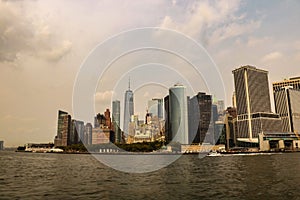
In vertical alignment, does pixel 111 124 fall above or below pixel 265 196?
above

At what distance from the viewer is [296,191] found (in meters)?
35.2

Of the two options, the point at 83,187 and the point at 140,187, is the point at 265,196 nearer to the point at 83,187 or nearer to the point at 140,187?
the point at 140,187

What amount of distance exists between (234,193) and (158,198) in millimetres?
9800

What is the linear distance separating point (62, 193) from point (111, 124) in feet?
393

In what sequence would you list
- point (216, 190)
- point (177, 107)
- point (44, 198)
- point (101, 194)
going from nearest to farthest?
point (44, 198) → point (101, 194) → point (216, 190) → point (177, 107)

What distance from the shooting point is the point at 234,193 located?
34438 mm

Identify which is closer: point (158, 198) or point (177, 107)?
point (158, 198)

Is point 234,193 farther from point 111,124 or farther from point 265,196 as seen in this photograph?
point 111,124

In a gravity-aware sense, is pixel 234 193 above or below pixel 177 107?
below

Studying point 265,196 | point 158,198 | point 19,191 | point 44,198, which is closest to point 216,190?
point 265,196

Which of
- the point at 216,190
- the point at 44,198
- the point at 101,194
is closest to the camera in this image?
the point at 44,198

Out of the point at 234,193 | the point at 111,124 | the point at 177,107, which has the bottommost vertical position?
the point at 234,193

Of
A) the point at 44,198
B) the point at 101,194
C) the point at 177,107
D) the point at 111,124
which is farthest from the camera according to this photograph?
the point at 177,107

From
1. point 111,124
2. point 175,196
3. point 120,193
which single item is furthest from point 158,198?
point 111,124
